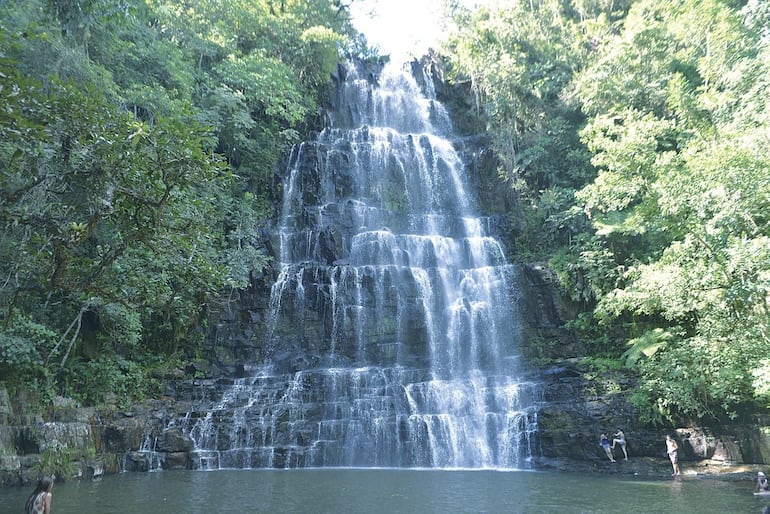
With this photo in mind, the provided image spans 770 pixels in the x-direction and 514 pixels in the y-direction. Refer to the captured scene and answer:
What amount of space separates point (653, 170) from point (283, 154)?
1808 cm

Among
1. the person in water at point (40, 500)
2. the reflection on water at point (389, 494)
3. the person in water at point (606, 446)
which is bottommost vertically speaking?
the reflection on water at point (389, 494)

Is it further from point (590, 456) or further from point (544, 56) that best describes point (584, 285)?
point (544, 56)

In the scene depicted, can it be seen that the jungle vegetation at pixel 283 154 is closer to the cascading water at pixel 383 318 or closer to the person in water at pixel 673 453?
the person in water at pixel 673 453

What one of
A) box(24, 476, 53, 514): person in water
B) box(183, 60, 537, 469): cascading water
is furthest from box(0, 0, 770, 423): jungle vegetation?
box(24, 476, 53, 514): person in water

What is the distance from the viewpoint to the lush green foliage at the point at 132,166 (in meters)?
8.12

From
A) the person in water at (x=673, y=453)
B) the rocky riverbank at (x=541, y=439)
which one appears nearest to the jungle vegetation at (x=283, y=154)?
the rocky riverbank at (x=541, y=439)

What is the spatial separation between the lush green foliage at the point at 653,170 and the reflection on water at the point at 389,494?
329cm

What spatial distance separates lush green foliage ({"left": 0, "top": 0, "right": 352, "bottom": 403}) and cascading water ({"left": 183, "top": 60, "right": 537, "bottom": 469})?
2515 mm

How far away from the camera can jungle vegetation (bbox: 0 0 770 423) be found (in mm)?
8516

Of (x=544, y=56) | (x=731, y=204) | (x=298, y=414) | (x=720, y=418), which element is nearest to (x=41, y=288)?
(x=298, y=414)

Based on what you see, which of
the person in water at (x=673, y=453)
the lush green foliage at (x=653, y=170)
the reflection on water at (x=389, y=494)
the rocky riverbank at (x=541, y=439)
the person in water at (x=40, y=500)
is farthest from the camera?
the person in water at (x=673, y=453)

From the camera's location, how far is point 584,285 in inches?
824

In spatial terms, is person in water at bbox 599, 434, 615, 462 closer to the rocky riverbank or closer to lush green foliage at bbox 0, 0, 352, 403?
the rocky riverbank

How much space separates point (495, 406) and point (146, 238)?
12708 mm
